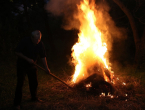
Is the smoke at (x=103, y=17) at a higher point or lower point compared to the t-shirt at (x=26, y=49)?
higher

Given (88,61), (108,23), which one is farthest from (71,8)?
(88,61)

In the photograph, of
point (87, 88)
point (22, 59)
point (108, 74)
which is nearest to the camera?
point (22, 59)

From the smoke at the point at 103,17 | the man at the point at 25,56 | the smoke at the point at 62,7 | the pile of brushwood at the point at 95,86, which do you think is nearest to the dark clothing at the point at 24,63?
the man at the point at 25,56

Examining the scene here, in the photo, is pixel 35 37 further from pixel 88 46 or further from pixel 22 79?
pixel 88 46

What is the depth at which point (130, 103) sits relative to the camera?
4.90 m

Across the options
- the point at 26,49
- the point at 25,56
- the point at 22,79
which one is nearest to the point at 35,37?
→ the point at 26,49

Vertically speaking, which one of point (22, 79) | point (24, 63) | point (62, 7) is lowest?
point (22, 79)

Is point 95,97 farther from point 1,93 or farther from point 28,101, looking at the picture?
point 1,93

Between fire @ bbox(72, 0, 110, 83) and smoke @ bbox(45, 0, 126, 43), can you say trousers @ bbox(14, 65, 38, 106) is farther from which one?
smoke @ bbox(45, 0, 126, 43)

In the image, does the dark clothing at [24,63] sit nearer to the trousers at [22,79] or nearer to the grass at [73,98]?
the trousers at [22,79]

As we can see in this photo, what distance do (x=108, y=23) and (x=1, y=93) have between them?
7676 millimetres

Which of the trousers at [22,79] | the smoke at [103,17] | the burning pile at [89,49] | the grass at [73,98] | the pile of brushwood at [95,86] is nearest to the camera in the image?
the trousers at [22,79]

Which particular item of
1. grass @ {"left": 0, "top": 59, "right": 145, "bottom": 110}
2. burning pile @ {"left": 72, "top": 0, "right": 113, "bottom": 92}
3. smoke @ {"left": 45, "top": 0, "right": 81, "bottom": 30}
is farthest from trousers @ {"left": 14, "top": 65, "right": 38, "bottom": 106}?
smoke @ {"left": 45, "top": 0, "right": 81, "bottom": 30}

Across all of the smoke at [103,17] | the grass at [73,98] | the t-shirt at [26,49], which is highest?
the smoke at [103,17]
